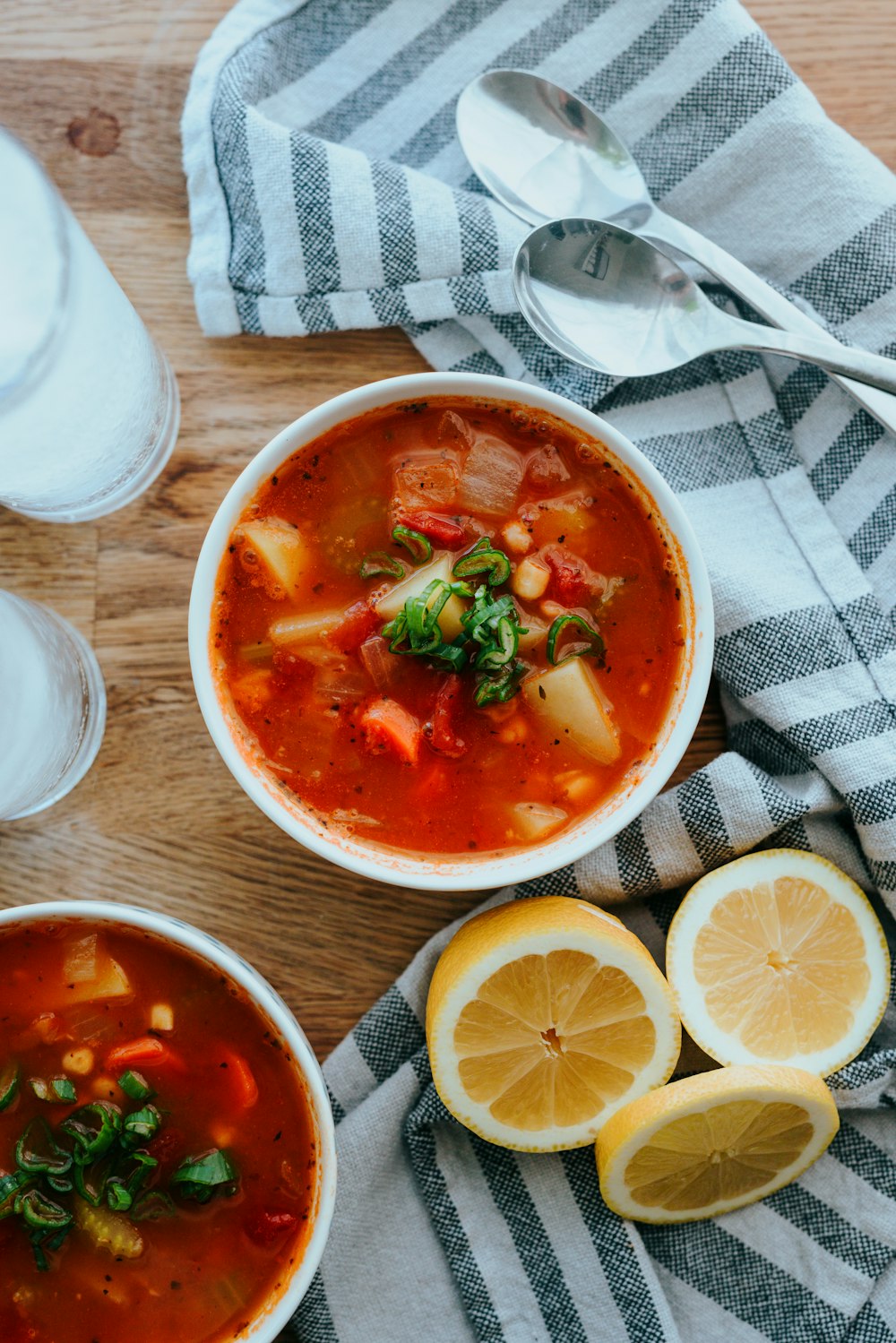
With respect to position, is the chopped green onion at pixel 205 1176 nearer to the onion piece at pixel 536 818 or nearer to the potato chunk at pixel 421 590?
the onion piece at pixel 536 818

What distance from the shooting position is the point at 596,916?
2477 mm

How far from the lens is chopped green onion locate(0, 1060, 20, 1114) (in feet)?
7.63

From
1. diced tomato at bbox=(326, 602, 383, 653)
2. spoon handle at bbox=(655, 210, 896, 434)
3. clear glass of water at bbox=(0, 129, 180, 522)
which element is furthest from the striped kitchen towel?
diced tomato at bbox=(326, 602, 383, 653)

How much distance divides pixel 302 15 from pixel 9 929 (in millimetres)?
2197

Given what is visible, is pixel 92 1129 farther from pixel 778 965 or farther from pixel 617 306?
pixel 617 306

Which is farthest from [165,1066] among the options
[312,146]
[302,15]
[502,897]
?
[302,15]

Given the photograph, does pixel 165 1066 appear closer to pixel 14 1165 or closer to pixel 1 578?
pixel 14 1165

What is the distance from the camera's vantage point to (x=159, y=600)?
2701mm

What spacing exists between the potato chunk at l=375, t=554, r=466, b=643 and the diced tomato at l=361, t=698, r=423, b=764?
0.59 feet

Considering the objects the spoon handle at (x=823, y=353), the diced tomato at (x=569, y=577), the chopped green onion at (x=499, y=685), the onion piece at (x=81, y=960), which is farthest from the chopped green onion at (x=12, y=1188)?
the spoon handle at (x=823, y=353)

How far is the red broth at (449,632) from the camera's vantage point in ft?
7.80

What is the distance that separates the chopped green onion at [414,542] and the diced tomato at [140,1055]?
1.15 metres

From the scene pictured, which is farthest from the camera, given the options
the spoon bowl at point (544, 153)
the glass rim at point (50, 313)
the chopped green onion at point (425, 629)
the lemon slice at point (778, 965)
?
the spoon bowl at point (544, 153)

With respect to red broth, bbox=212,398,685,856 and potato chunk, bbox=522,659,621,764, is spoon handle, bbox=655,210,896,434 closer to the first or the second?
red broth, bbox=212,398,685,856
